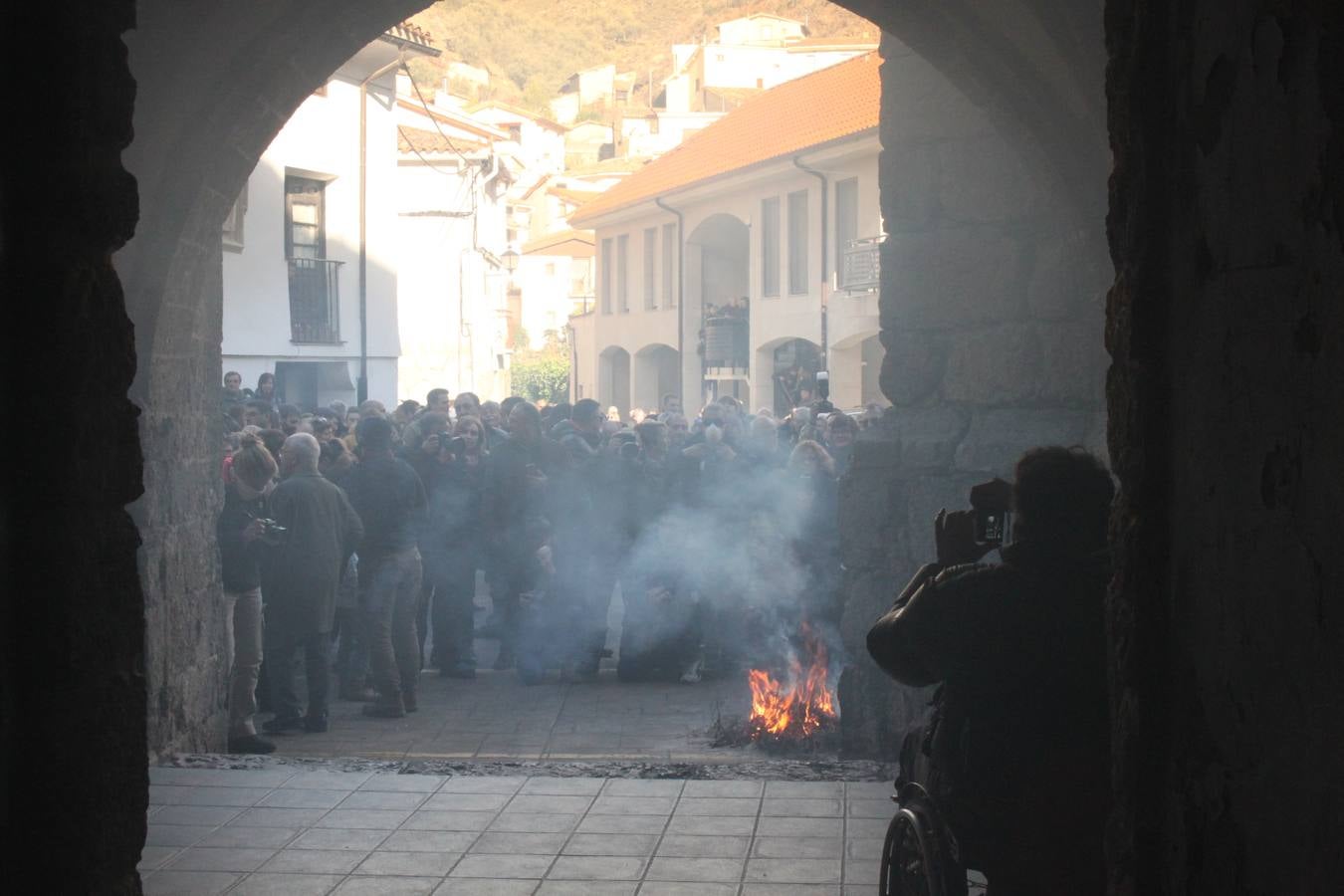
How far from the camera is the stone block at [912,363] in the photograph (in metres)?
6.89

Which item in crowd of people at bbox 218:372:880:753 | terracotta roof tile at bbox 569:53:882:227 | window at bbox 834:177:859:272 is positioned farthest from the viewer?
terracotta roof tile at bbox 569:53:882:227

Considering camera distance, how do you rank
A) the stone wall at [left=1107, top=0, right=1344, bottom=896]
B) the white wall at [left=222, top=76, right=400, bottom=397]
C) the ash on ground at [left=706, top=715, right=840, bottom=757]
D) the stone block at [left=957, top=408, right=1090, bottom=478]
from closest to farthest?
the stone wall at [left=1107, top=0, right=1344, bottom=896] < the stone block at [left=957, top=408, right=1090, bottom=478] < the ash on ground at [left=706, top=715, right=840, bottom=757] < the white wall at [left=222, top=76, right=400, bottom=397]

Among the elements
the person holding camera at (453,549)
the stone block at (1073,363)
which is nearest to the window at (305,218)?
the person holding camera at (453,549)

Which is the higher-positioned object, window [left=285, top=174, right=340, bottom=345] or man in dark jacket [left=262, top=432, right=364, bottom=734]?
window [left=285, top=174, right=340, bottom=345]

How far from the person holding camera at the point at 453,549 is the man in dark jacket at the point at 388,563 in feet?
2.79

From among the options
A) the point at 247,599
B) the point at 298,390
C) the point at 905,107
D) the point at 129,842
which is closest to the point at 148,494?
the point at 247,599

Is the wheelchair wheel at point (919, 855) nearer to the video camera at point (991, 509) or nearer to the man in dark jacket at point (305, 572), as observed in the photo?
the video camera at point (991, 509)

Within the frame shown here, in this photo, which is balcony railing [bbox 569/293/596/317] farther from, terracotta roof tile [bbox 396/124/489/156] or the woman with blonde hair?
the woman with blonde hair

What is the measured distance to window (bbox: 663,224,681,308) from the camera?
35594 millimetres

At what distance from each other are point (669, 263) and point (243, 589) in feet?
94.4

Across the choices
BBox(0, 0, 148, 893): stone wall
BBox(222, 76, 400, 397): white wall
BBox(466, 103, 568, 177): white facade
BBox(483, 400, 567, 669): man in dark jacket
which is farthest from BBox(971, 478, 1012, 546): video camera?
BBox(466, 103, 568, 177): white facade

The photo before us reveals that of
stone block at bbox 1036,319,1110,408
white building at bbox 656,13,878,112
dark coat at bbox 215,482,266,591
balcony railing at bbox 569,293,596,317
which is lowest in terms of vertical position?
dark coat at bbox 215,482,266,591

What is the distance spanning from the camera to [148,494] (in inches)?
262

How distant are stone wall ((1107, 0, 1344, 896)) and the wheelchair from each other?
2.94 ft
